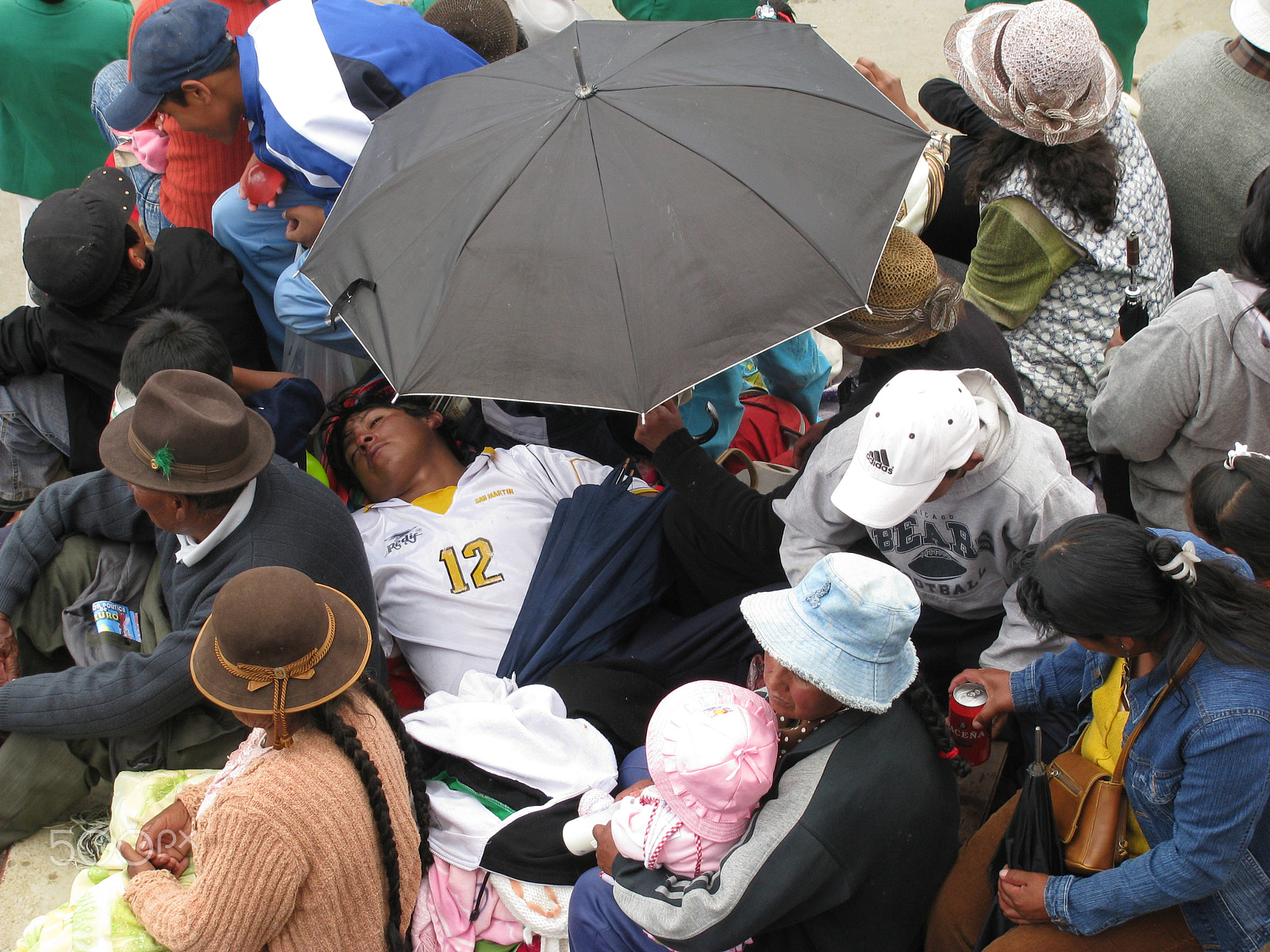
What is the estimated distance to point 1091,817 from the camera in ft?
6.95

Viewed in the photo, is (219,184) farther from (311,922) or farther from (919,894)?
(919,894)

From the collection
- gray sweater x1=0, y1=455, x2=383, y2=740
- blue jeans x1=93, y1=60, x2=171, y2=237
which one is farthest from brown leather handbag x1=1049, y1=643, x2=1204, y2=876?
blue jeans x1=93, y1=60, x2=171, y2=237

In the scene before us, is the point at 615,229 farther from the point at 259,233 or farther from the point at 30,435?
the point at 30,435

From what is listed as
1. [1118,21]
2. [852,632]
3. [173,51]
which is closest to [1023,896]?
[852,632]

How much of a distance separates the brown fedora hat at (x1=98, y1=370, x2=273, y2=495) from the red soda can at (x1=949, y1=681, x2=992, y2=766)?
5.60 feet

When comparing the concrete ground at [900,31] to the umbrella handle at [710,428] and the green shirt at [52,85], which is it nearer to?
the green shirt at [52,85]

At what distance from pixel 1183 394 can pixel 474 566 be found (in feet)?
6.53

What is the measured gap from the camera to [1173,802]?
193cm

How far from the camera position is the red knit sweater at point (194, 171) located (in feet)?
12.6

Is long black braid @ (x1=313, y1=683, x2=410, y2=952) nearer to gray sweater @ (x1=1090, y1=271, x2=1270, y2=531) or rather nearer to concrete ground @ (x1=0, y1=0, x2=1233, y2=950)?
gray sweater @ (x1=1090, y1=271, x2=1270, y2=531)

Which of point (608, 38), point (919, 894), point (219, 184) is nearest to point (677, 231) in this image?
point (608, 38)

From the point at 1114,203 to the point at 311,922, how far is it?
271cm

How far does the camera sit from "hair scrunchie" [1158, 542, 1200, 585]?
5.89ft

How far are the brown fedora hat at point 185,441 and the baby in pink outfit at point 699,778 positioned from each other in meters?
1.18
